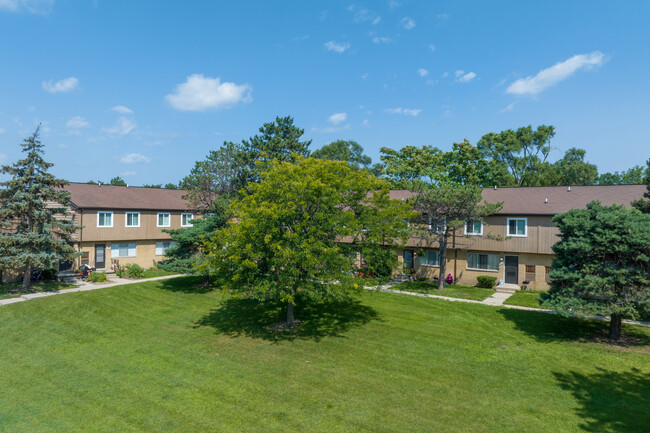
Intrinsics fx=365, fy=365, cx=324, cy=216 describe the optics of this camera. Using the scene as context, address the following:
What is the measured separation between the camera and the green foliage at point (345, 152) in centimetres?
7664

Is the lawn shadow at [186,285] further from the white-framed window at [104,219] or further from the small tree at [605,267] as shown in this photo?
the small tree at [605,267]

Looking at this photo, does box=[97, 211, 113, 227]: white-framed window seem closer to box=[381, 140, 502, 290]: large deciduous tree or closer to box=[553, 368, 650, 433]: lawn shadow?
box=[381, 140, 502, 290]: large deciduous tree

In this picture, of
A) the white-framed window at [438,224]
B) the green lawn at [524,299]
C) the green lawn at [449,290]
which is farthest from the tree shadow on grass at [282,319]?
the green lawn at [524,299]

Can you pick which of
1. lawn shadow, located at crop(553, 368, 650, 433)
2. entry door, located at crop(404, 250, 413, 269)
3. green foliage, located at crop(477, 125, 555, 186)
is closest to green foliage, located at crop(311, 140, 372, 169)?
green foliage, located at crop(477, 125, 555, 186)

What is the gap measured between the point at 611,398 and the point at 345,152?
69.3 m

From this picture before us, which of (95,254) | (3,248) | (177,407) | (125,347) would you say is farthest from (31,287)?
(177,407)

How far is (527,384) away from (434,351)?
11.4 feet

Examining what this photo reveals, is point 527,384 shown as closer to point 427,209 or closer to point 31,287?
point 427,209

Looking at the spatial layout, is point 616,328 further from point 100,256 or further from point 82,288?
point 100,256

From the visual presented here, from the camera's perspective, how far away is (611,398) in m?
10.5

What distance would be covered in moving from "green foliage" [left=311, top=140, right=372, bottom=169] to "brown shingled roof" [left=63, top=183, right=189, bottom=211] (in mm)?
37491

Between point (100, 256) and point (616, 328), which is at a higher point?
point (100, 256)

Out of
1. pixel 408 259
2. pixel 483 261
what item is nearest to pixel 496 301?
pixel 483 261

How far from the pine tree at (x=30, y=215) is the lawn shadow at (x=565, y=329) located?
1099 inches
